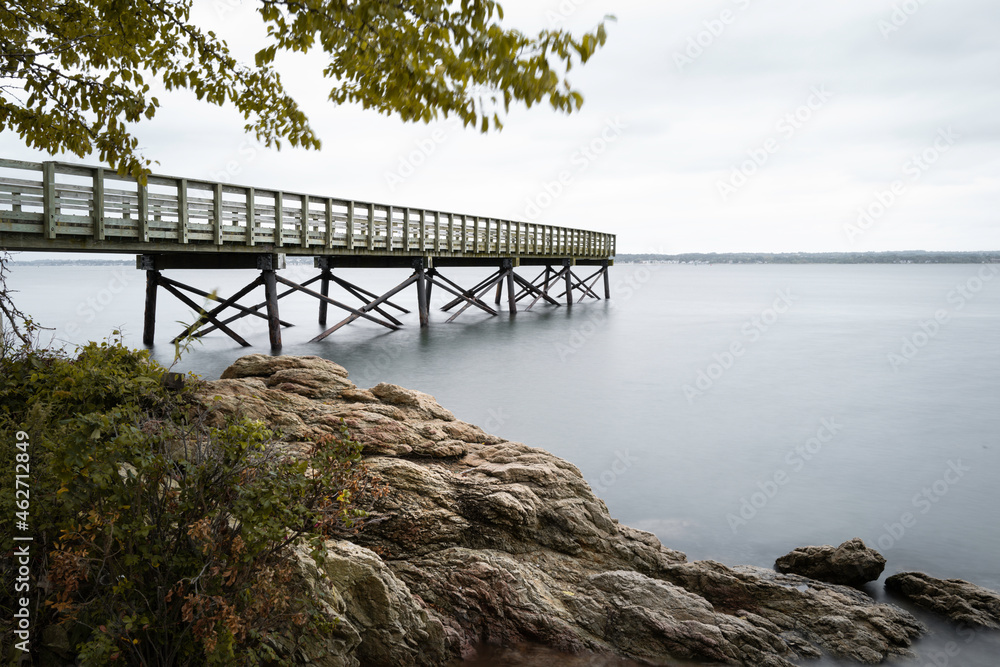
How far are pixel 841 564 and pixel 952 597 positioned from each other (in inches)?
35.4

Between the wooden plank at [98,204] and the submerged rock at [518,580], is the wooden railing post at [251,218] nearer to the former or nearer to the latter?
the wooden plank at [98,204]

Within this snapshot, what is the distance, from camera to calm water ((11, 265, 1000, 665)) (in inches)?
328

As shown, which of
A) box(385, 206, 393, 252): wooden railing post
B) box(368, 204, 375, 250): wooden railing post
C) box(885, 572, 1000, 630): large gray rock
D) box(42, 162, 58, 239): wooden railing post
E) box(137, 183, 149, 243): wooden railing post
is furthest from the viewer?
box(385, 206, 393, 252): wooden railing post

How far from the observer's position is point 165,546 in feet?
11.3

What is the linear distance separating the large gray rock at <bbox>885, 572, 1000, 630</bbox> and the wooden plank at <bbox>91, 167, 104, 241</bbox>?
502 inches

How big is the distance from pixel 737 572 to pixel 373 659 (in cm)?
332

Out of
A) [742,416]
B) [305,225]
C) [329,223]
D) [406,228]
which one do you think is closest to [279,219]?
[305,225]

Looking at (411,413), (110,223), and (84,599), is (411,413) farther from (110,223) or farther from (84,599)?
(110,223)

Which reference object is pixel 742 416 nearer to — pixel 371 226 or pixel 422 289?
pixel 371 226

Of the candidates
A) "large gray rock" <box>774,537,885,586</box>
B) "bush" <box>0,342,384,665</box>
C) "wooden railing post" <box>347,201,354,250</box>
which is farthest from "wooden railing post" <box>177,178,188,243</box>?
"large gray rock" <box>774,537,885,586</box>

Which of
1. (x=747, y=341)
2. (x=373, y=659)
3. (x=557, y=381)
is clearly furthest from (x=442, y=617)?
(x=747, y=341)

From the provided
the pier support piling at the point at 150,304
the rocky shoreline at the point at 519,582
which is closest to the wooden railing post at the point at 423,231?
the pier support piling at the point at 150,304

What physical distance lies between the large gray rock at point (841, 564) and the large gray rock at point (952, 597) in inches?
9.0

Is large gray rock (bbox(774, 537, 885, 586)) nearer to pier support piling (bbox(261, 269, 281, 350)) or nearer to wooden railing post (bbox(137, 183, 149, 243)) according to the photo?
wooden railing post (bbox(137, 183, 149, 243))
